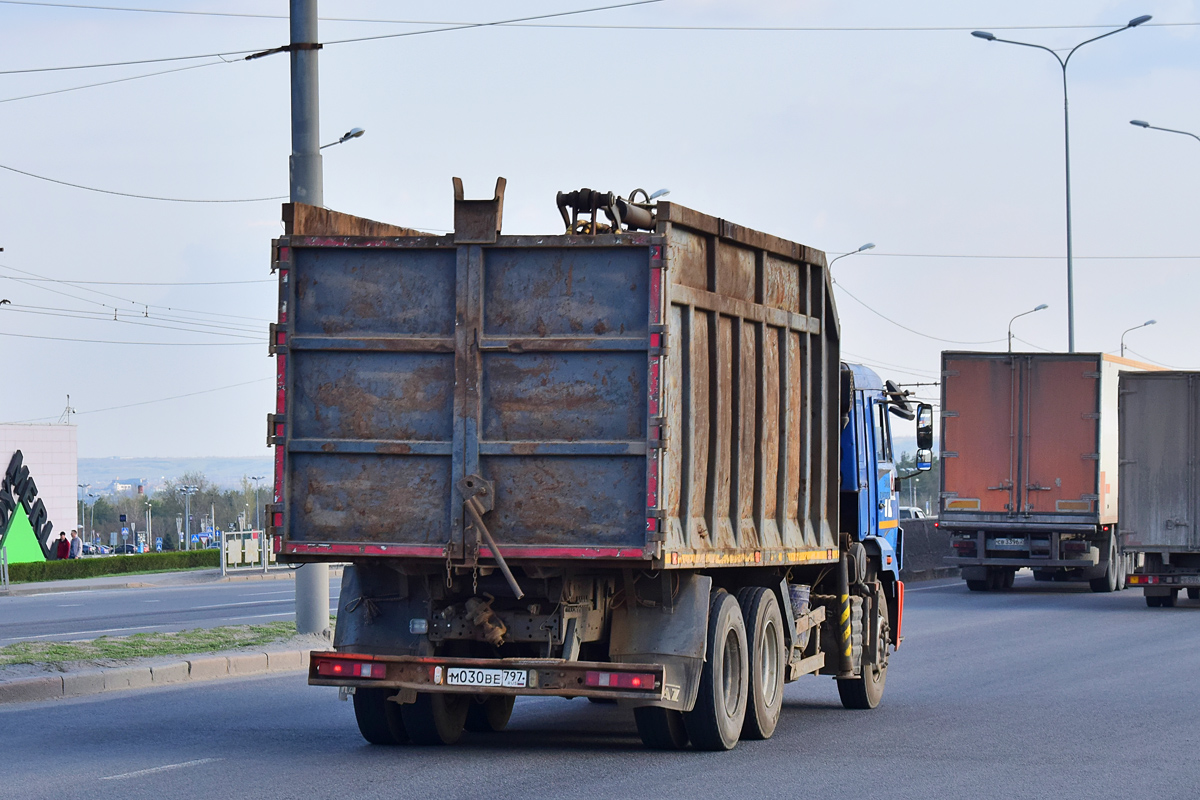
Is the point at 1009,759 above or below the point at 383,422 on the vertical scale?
below

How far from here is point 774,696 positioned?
10.8 meters

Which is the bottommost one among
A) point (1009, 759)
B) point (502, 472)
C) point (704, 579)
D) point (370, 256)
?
point (1009, 759)

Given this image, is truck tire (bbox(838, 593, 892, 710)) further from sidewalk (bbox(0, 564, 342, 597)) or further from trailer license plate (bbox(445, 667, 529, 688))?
sidewalk (bbox(0, 564, 342, 597))

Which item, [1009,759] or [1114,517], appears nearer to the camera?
[1009,759]

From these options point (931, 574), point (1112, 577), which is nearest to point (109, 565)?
point (931, 574)

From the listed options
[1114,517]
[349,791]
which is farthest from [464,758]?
[1114,517]

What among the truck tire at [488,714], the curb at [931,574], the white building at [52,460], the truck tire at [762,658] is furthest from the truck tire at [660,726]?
the white building at [52,460]

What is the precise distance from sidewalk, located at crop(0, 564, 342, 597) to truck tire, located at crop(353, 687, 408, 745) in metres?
27.8

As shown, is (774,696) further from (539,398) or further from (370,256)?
(370,256)

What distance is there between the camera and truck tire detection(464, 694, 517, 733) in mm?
10906

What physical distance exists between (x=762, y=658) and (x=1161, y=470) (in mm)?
15402

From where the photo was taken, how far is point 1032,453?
26.4 m

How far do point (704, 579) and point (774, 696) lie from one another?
1566 millimetres

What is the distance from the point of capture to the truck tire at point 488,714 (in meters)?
10.9
